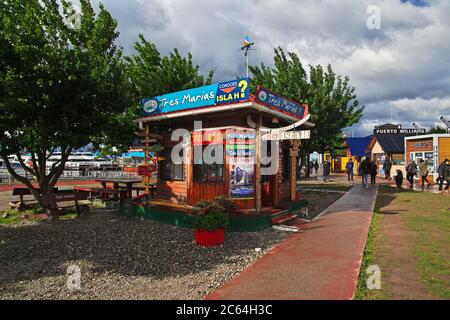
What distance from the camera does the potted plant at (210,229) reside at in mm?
6711

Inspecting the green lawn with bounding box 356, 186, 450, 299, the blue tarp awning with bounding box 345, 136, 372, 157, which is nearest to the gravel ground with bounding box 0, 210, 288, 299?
the green lawn with bounding box 356, 186, 450, 299

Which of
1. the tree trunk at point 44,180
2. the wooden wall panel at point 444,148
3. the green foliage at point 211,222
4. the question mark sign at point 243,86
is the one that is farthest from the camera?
the wooden wall panel at point 444,148

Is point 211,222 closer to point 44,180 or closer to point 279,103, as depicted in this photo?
point 279,103

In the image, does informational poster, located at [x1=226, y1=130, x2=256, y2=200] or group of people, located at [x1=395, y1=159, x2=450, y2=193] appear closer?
informational poster, located at [x1=226, y1=130, x2=256, y2=200]

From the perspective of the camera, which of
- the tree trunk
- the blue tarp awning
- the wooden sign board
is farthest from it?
the blue tarp awning

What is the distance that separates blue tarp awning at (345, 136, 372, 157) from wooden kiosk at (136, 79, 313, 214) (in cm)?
2872

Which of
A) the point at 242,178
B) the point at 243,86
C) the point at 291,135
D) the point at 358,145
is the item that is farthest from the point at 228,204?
the point at 358,145

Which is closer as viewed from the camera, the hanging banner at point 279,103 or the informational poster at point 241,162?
the hanging banner at point 279,103

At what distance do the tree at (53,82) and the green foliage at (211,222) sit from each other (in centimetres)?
475

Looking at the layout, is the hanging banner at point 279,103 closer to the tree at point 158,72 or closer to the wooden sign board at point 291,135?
the wooden sign board at point 291,135

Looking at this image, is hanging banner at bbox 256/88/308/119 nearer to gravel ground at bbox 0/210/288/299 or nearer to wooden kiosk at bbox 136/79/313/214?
wooden kiosk at bbox 136/79/313/214

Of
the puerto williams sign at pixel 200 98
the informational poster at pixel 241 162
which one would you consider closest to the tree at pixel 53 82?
the puerto williams sign at pixel 200 98

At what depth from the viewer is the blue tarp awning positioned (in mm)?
36872

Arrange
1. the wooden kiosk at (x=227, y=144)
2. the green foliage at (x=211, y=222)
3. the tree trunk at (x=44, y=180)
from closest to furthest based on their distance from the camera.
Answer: the green foliage at (x=211, y=222)
the wooden kiosk at (x=227, y=144)
the tree trunk at (x=44, y=180)
